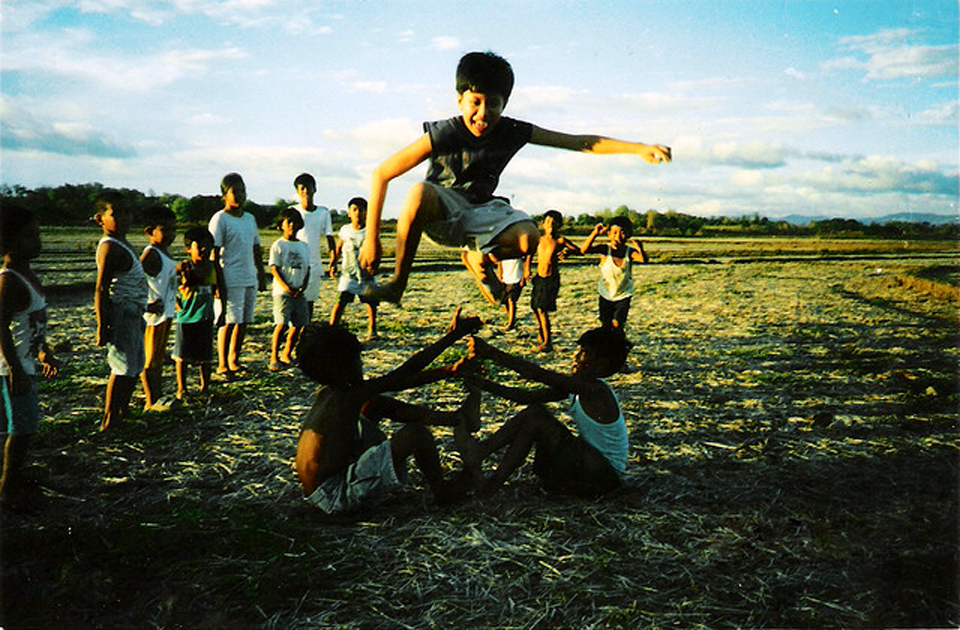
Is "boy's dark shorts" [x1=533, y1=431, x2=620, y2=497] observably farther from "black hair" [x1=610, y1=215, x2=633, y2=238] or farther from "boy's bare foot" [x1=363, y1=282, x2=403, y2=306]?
"black hair" [x1=610, y1=215, x2=633, y2=238]

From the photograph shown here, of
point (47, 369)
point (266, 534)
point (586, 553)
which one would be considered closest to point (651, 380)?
point (586, 553)

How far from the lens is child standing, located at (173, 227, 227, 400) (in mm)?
6367

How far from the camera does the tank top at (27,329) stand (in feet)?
13.5

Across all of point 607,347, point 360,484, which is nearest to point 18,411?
point 360,484

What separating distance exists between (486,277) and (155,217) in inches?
143

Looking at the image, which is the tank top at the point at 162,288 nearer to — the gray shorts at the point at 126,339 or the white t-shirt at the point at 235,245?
the gray shorts at the point at 126,339

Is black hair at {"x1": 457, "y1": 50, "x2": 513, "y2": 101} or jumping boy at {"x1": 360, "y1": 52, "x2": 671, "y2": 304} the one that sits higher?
black hair at {"x1": 457, "y1": 50, "x2": 513, "y2": 101}

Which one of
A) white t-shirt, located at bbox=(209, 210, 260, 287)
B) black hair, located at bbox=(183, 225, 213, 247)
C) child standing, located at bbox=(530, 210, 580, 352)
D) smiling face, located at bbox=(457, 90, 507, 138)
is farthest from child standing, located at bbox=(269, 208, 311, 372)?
smiling face, located at bbox=(457, 90, 507, 138)

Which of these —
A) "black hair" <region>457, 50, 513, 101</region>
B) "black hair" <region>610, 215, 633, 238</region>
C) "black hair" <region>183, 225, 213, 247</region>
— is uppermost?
"black hair" <region>457, 50, 513, 101</region>

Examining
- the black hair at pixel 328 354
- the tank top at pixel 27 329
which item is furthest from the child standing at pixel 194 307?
the black hair at pixel 328 354

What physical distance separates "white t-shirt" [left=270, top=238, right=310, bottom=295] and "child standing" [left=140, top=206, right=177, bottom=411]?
1465 mm

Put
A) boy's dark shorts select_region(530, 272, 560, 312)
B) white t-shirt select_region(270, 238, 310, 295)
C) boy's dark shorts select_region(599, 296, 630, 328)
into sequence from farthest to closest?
boy's dark shorts select_region(530, 272, 560, 312) → boy's dark shorts select_region(599, 296, 630, 328) → white t-shirt select_region(270, 238, 310, 295)

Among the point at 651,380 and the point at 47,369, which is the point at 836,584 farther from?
the point at 47,369

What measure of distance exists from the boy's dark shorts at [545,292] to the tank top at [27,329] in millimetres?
5467
